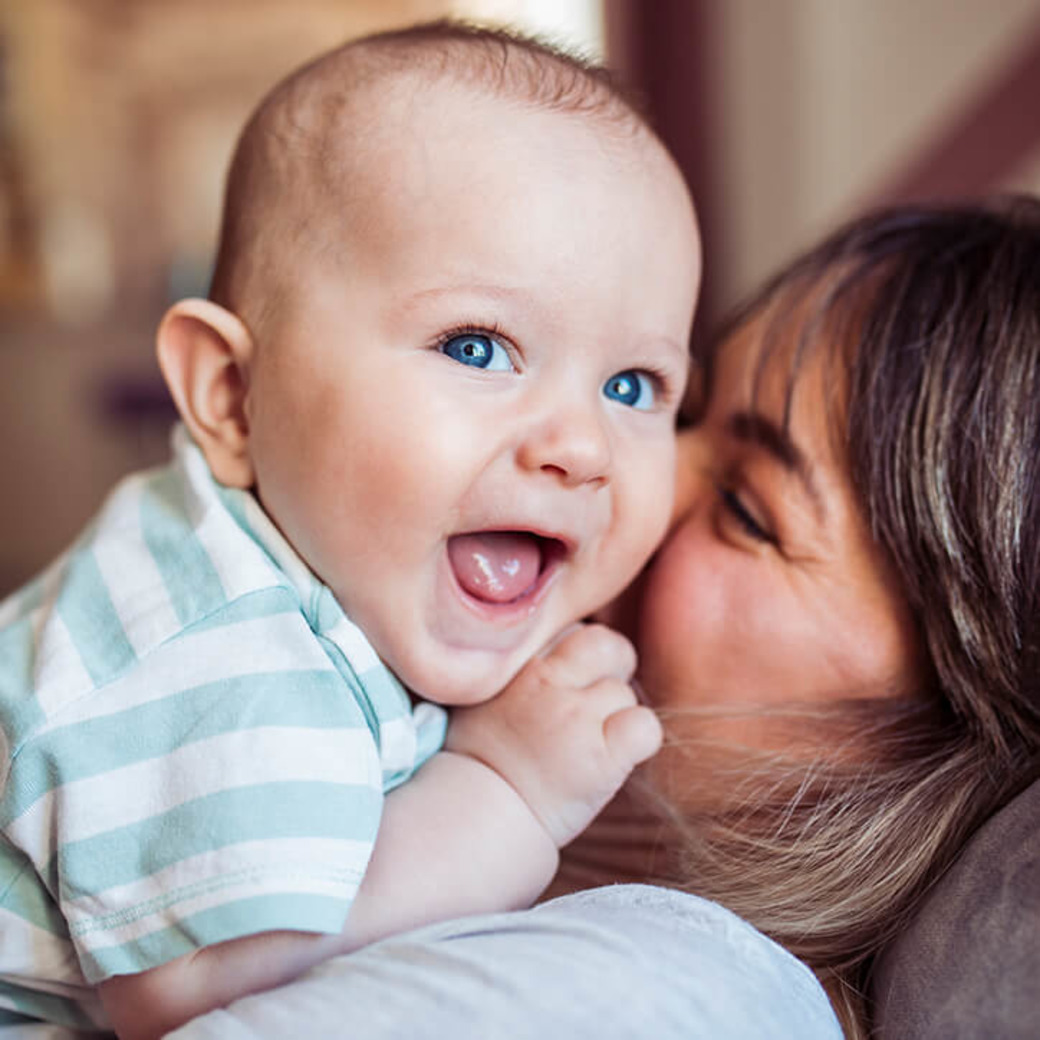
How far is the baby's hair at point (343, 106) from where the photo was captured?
81cm

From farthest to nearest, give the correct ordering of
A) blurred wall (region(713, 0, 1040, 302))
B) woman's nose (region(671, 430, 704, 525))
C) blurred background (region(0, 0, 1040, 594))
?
blurred background (region(0, 0, 1040, 594))
blurred wall (region(713, 0, 1040, 302))
woman's nose (region(671, 430, 704, 525))

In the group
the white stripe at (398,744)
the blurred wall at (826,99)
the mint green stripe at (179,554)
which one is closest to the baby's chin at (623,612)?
the white stripe at (398,744)

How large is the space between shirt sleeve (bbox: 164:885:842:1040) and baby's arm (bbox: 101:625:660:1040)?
5 cm

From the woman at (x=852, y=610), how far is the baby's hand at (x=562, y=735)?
0.14 metres

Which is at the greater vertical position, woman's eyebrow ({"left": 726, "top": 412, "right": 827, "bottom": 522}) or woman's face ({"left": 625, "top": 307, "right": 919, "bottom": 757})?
woman's eyebrow ({"left": 726, "top": 412, "right": 827, "bottom": 522})

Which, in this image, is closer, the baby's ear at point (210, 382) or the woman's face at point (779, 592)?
the baby's ear at point (210, 382)

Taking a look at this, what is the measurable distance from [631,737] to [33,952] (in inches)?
17.7

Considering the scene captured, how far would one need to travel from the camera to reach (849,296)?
107 centimetres

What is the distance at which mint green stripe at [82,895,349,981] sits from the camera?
637 mm

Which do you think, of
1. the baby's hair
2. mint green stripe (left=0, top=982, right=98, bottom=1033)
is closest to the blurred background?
the baby's hair

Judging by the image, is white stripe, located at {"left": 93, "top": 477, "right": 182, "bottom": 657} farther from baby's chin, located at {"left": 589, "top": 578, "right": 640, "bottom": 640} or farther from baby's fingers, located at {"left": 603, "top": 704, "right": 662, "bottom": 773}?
baby's chin, located at {"left": 589, "top": 578, "right": 640, "bottom": 640}

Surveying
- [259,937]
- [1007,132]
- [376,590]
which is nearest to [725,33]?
[1007,132]

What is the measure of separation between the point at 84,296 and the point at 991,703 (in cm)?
480

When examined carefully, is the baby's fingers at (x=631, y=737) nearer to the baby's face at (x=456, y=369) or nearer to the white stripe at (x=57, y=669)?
the baby's face at (x=456, y=369)
